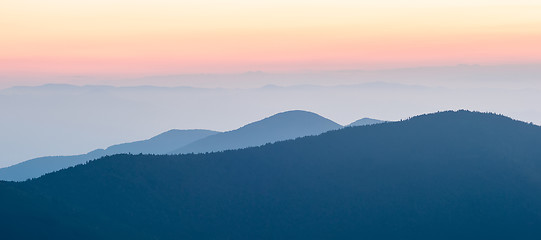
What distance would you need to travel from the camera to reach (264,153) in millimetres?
165750

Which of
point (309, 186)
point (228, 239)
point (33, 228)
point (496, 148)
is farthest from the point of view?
point (496, 148)

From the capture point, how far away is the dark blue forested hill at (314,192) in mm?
135375

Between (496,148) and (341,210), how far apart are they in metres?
38.4

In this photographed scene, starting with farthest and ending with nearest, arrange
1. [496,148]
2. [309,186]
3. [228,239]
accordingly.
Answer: [496,148] → [309,186] → [228,239]

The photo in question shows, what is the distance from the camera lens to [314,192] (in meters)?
150

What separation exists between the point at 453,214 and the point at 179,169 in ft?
157

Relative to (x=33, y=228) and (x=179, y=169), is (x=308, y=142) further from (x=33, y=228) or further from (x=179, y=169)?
(x=33, y=228)

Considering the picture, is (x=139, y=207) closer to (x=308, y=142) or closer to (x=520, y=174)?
(x=308, y=142)

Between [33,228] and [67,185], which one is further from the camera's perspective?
[67,185]

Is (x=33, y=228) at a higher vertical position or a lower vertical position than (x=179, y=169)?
lower

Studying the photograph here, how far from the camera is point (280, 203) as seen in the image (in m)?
146

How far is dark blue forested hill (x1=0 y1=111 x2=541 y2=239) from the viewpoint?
135375mm

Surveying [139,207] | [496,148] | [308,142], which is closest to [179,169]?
[139,207]

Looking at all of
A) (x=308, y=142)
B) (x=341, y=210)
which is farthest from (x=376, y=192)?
(x=308, y=142)
